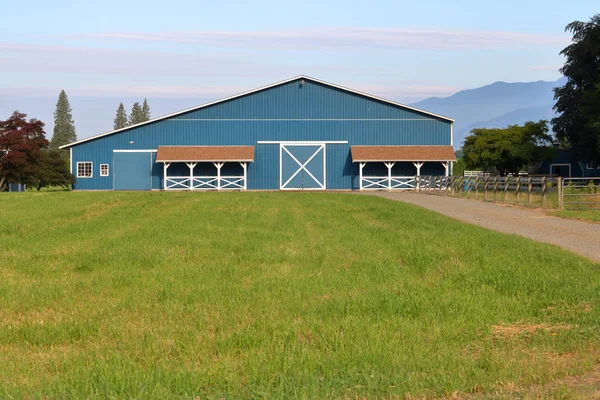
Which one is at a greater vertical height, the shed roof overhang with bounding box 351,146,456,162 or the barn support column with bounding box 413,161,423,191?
the shed roof overhang with bounding box 351,146,456,162

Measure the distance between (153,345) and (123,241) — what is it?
26.9ft

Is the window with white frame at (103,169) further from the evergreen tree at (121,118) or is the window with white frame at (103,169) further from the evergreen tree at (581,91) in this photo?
the evergreen tree at (121,118)

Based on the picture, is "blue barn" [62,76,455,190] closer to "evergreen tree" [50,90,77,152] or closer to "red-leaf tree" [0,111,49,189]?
"red-leaf tree" [0,111,49,189]

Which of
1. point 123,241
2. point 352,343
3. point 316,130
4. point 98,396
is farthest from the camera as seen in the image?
point 316,130

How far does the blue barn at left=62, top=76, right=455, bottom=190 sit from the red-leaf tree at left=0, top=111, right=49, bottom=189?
14.3 ft

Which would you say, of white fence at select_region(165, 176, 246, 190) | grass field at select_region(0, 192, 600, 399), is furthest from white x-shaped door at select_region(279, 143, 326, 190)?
grass field at select_region(0, 192, 600, 399)

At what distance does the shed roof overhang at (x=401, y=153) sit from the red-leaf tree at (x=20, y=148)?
23639 millimetres

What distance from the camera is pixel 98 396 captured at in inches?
186

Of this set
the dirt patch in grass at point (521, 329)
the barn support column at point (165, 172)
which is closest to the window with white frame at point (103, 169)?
the barn support column at point (165, 172)

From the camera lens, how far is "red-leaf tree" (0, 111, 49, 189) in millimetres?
49500

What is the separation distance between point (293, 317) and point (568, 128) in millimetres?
50635

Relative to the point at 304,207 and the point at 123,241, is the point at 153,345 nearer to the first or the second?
the point at 123,241

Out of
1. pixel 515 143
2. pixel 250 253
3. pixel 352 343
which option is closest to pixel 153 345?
pixel 352 343

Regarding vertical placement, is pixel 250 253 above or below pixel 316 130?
below
